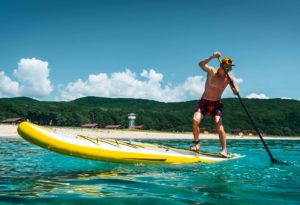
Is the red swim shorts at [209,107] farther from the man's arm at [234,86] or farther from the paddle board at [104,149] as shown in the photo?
the paddle board at [104,149]

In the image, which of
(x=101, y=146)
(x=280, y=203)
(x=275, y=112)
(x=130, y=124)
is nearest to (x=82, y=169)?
(x=101, y=146)

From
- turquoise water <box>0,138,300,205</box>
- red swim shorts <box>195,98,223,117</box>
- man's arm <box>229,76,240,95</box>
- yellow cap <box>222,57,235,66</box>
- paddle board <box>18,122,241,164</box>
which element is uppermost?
yellow cap <box>222,57,235,66</box>

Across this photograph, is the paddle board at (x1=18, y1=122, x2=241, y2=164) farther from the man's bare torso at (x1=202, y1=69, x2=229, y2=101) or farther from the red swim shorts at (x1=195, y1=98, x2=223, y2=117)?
the man's bare torso at (x1=202, y1=69, x2=229, y2=101)

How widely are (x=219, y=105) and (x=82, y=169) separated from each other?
16.0 feet

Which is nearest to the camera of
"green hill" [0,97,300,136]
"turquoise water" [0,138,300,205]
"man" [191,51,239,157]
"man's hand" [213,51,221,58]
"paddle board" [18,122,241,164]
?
"turquoise water" [0,138,300,205]

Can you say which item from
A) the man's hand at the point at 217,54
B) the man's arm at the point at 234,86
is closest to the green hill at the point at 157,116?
the man's arm at the point at 234,86

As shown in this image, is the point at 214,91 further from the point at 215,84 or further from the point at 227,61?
the point at 227,61

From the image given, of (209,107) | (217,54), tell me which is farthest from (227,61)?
(209,107)

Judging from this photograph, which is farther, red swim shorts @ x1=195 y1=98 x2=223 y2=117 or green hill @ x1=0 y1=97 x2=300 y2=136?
green hill @ x1=0 y1=97 x2=300 y2=136

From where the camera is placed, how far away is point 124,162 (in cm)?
908

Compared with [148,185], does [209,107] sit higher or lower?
higher

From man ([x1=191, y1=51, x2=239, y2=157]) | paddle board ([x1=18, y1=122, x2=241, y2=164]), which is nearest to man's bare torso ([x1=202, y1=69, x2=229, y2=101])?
man ([x1=191, y1=51, x2=239, y2=157])

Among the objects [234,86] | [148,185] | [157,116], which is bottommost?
[148,185]

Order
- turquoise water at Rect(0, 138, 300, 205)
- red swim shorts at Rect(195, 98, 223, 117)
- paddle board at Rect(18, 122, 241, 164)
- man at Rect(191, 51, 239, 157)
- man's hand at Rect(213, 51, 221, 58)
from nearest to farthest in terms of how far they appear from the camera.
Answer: turquoise water at Rect(0, 138, 300, 205) < paddle board at Rect(18, 122, 241, 164) < man's hand at Rect(213, 51, 221, 58) < man at Rect(191, 51, 239, 157) < red swim shorts at Rect(195, 98, 223, 117)
